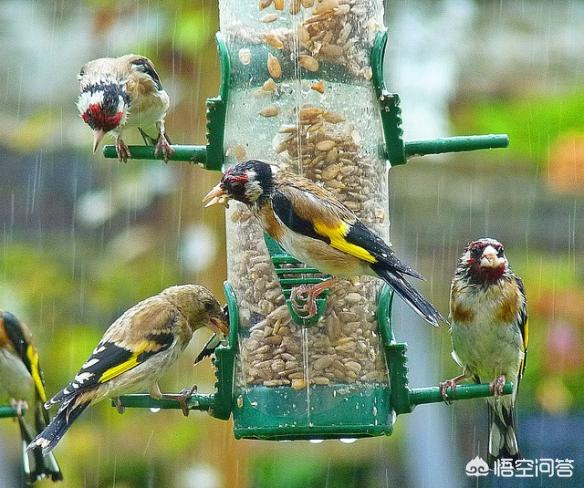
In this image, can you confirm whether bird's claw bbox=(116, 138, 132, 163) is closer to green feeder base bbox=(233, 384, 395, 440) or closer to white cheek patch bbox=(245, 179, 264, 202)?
white cheek patch bbox=(245, 179, 264, 202)

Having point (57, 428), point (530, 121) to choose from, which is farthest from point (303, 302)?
point (530, 121)

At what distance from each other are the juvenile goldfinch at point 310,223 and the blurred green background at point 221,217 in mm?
1905

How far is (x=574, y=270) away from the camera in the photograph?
8.17 metres

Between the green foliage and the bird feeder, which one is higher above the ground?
the green foliage

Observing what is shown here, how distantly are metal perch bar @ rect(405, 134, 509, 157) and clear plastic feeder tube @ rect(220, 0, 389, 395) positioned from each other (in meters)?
0.17

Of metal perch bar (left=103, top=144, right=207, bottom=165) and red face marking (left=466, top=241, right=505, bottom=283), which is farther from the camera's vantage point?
red face marking (left=466, top=241, right=505, bottom=283)

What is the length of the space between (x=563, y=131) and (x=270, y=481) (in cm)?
291

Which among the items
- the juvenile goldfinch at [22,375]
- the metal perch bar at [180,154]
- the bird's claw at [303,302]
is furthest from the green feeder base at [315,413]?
the juvenile goldfinch at [22,375]

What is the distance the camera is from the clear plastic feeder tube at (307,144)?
18.5 ft

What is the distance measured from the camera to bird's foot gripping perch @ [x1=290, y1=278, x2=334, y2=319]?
5.52 metres

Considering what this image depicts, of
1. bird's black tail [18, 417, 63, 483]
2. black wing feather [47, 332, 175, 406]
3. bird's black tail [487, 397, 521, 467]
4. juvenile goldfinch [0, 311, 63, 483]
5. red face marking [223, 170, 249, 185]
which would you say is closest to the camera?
red face marking [223, 170, 249, 185]

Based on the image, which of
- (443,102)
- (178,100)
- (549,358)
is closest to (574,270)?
(549,358)

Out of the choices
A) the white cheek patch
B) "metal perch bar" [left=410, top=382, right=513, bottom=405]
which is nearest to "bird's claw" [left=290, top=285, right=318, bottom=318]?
the white cheek patch

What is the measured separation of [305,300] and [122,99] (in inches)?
59.0
